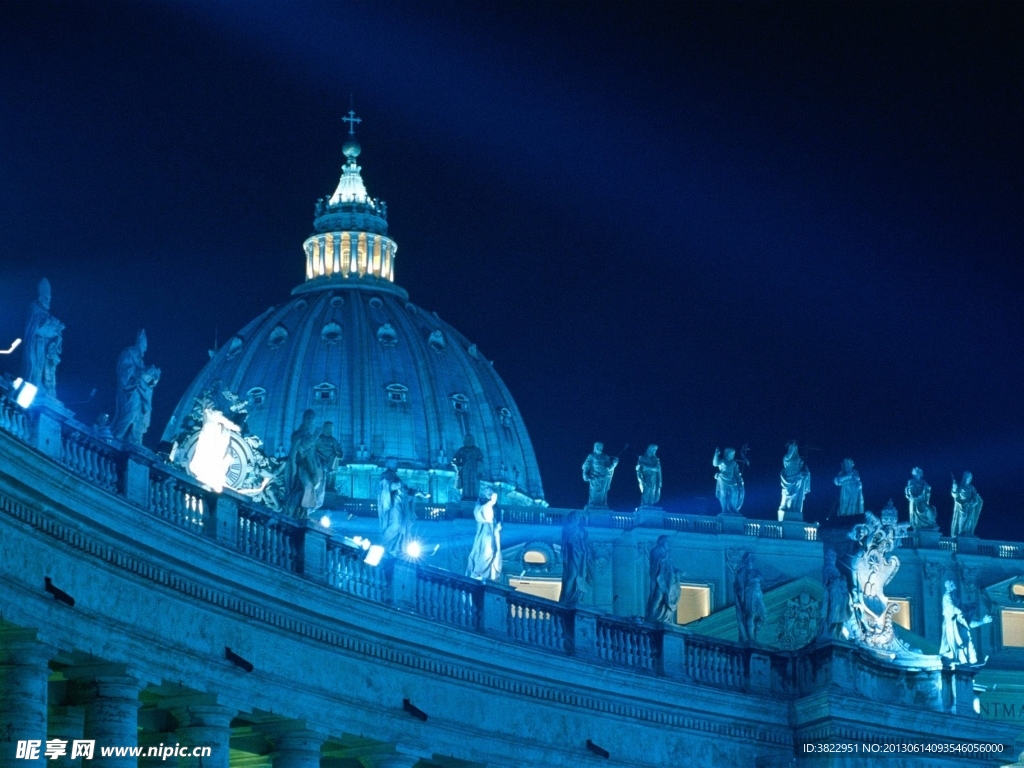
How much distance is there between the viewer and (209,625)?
36.6 meters

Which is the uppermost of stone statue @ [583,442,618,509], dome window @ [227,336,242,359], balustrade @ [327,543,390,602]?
dome window @ [227,336,242,359]

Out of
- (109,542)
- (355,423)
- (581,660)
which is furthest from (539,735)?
(355,423)

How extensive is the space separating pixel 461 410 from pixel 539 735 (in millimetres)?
125279

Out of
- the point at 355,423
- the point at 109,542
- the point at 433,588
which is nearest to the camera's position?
the point at 109,542

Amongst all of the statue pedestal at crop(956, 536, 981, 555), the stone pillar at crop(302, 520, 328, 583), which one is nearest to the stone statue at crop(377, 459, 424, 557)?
the stone pillar at crop(302, 520, 328, 583)

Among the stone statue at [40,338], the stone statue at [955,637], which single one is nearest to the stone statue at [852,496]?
the stone statue at [955,637]

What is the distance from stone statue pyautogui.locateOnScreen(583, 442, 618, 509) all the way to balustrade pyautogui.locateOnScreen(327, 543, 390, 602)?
70.1 m

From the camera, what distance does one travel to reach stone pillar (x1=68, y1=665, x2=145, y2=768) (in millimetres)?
33781

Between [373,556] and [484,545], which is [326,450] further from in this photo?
[373,556]

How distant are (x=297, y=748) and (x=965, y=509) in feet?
260

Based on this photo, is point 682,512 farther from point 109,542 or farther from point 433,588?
point 109,542

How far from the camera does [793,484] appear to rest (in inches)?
4373

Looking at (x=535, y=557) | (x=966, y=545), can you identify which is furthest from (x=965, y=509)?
(x=535, y=557)

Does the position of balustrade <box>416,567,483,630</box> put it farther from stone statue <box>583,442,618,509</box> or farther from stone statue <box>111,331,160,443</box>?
stone statue <box>583,442,618,509</box>
